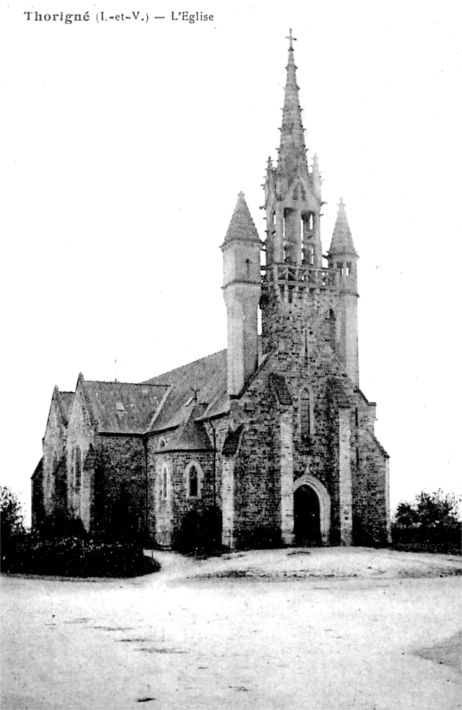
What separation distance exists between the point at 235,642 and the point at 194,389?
3060cm

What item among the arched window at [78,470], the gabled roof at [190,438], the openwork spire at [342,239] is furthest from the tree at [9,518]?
the openwork spire at [342,239]

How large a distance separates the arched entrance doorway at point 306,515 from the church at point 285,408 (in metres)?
0.05

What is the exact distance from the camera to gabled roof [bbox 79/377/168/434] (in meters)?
52.3

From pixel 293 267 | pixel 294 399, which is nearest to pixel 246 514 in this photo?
pixel 294 399

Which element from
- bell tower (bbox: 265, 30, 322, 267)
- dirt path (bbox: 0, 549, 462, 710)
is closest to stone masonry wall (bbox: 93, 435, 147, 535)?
bell tower (bbox: 265, 30, 322, 267)

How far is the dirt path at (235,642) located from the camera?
12.4m

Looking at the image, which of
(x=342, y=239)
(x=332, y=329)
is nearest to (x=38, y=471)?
(x=332, y=329)

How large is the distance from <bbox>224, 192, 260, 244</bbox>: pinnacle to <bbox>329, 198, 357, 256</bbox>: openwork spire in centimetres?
475

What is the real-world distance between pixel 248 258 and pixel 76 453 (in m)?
18.7

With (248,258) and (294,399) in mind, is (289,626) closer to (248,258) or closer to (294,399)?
(294,399)

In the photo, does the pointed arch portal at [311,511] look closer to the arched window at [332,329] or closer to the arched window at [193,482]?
the arched window at [193,482]

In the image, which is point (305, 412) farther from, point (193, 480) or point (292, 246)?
point (292, 246)

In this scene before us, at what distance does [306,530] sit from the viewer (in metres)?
41.7

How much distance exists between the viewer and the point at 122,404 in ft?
178
